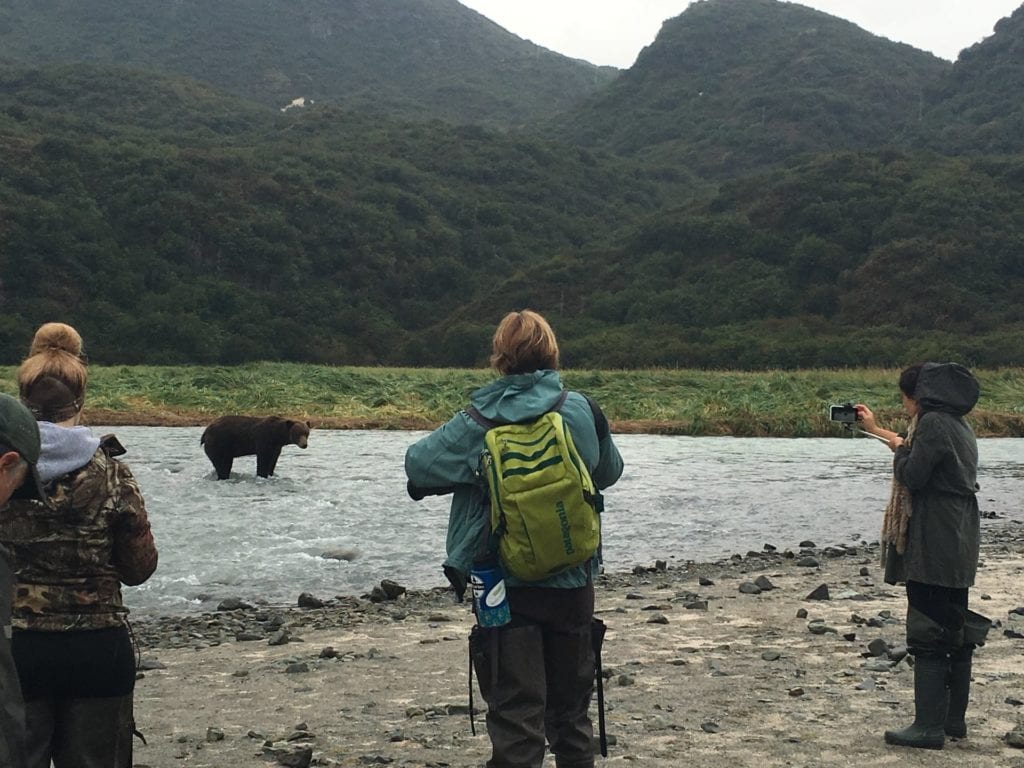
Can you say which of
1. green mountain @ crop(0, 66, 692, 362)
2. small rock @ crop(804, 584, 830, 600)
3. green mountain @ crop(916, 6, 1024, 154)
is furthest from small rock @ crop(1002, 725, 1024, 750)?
green mountain @ crop(916, 6, 1024, 154)

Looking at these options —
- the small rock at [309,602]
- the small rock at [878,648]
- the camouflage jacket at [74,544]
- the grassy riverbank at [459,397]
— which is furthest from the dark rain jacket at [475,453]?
the grassy riverbank at [459,397]

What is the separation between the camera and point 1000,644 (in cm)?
752

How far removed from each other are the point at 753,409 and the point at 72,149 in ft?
202

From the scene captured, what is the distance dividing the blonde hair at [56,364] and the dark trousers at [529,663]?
156 cm

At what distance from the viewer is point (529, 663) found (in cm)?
412

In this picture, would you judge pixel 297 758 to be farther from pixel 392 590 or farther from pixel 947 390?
pixel 392 590

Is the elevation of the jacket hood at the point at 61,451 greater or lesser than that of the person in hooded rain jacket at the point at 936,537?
greater

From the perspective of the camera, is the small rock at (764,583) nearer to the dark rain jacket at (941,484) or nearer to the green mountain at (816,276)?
the dark rain jacket at (941,484)

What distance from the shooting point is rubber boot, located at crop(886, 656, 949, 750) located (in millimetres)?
5344

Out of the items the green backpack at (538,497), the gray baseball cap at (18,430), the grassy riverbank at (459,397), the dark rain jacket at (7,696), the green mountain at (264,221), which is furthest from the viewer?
the green mountain at (264,221)

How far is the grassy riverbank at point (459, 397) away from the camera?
32.1 meters

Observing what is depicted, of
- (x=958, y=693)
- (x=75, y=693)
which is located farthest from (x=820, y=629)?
(x=75, y=693)

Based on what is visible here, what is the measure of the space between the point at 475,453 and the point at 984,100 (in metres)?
121

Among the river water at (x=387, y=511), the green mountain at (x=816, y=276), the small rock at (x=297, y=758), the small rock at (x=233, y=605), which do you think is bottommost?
the river water at (x=387, y=511)
